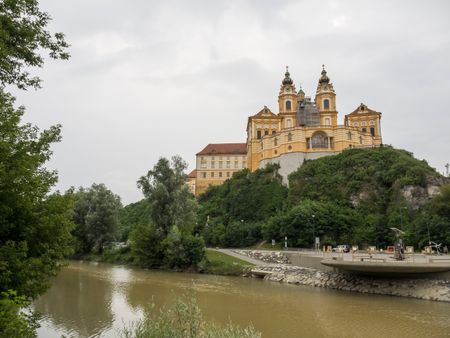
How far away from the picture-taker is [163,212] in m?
41.1

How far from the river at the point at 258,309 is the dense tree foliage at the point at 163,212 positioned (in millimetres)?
10833

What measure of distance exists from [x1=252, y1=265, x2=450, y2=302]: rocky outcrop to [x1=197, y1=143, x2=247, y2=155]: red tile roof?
2175 inches

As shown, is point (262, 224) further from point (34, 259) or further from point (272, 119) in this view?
point (34, 259)

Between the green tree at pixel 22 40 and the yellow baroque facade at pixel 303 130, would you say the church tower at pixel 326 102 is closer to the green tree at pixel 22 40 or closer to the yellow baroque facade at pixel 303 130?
the yellow baroque facade at pixel 303 130

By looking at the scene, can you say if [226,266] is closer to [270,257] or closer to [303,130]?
[270,257]

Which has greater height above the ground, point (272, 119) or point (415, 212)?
point (272, 119)

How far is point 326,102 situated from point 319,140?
326 inches

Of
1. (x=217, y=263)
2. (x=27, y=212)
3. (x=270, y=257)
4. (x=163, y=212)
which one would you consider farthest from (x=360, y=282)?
(x=27, y=212)

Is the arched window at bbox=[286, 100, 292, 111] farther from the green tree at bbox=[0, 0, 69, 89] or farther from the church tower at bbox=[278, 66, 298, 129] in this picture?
the green tree at bbox=[0, 0, 69, 89]

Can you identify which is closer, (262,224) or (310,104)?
(262,224)

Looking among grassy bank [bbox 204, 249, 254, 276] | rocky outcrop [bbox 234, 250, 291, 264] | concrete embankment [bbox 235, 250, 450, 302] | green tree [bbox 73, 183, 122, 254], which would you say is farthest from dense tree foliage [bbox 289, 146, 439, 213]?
green tree [bbox 73, 183, 122, 254]

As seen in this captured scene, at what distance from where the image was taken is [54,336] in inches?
577

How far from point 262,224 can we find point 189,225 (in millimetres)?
15184

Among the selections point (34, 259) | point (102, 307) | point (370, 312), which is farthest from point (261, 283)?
point (34, 259)
